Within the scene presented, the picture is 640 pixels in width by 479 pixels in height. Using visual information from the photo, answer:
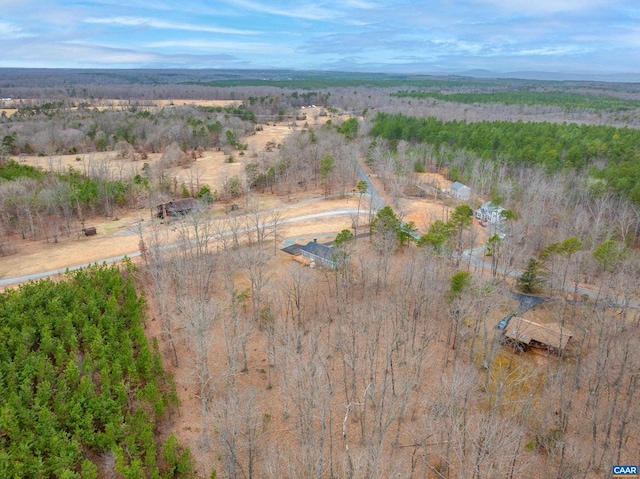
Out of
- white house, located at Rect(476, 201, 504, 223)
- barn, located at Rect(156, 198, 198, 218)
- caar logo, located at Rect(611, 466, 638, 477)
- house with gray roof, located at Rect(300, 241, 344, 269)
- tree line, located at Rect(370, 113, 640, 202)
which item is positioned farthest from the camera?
tree line, located at Rect(370, 113, 640, 202)

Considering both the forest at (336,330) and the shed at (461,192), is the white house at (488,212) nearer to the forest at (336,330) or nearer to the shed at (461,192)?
the forest at (336,330)

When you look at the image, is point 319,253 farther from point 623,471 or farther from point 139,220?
point 623,471

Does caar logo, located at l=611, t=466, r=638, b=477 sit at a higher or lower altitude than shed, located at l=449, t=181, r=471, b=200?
lower

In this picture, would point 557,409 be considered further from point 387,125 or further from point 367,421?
point 387,125

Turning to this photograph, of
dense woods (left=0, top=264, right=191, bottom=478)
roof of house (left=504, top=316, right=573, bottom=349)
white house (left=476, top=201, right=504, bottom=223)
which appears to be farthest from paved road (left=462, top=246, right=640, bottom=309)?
dense woods (left=0, top=264, right=191, bottom=478)

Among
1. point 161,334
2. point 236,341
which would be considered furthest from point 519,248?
point 161,334

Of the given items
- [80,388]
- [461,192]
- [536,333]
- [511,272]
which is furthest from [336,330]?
[461,192]

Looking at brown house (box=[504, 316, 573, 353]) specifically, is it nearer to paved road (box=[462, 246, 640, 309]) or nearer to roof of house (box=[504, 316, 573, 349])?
roof of house (box=[504, 316, 573, 349])
